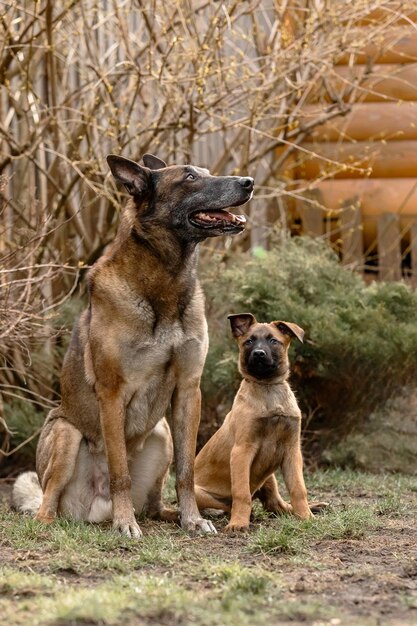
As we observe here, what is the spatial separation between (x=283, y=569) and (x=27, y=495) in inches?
105

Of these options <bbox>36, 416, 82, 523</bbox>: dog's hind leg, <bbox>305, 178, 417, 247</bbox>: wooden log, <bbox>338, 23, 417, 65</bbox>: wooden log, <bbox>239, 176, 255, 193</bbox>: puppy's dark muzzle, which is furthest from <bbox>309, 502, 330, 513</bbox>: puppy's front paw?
<bbox>305, 178, 417, 247</bbox>: wooden log

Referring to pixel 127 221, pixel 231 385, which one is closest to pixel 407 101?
pixel 231 385

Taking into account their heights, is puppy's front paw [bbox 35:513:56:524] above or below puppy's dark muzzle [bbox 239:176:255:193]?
below

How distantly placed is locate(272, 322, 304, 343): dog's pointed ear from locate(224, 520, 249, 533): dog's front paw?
131 centimetres

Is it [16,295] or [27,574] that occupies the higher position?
[16,295]

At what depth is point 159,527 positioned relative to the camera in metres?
6.49

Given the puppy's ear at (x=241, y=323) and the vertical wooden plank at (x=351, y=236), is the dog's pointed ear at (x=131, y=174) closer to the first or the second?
the puppy's ear at (x=241, y=323)

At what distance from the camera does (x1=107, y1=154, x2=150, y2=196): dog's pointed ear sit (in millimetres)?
6375

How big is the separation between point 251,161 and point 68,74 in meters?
2.18

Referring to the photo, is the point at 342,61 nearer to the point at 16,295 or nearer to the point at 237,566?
the point at 16,295

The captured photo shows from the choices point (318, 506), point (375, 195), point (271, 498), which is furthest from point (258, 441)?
point (375, 195)

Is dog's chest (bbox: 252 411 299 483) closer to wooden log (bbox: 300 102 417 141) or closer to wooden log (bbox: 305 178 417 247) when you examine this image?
wooden log (bbox: 305 178 417 247)

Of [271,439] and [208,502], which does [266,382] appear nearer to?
[271,439]

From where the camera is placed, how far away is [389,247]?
478 inches
